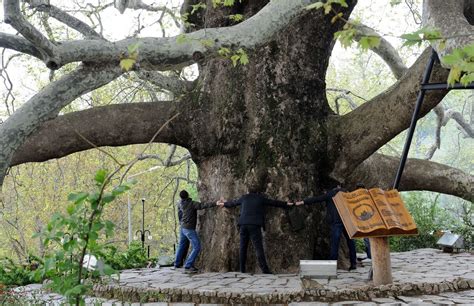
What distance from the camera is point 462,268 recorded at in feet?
34.3

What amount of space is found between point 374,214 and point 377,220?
12cm

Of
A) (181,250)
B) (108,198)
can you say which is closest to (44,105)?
(108,198)

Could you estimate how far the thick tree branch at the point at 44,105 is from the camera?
20.0 feet

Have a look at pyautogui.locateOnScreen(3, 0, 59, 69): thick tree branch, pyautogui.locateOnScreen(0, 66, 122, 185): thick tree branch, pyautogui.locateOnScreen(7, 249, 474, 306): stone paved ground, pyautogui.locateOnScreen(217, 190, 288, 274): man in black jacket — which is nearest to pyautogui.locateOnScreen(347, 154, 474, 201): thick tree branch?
pyautogui.locateOnScreen(7, 249, 474, 306): stone paved ground

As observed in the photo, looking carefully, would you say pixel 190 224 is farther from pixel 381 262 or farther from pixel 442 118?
pixel 442 118

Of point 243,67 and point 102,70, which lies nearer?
point 102,70

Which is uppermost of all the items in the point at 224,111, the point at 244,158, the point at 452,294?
the point at 224,111

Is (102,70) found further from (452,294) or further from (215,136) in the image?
(452,294)

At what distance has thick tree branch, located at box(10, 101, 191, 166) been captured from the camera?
9.84 metres

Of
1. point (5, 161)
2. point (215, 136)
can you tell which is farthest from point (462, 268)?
point (5, 161)

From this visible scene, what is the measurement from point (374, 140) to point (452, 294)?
9.68 ft

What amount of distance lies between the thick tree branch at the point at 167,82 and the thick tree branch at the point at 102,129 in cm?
40

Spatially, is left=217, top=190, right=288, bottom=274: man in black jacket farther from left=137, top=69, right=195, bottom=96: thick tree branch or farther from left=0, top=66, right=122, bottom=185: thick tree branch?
left=0, top=66, right=122, bottom=185: thick tree branch

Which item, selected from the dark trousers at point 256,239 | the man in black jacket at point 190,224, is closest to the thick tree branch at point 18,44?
the dark trousers at point 256,239
